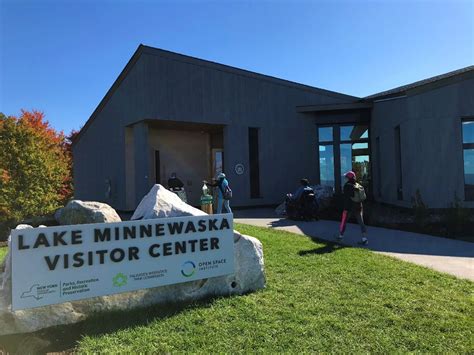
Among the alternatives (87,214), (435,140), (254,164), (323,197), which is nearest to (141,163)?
(254,164)

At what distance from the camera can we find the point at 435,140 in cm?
1281

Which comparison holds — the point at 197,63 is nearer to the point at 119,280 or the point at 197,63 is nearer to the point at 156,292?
the point at 156,292

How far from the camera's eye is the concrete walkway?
682 cm

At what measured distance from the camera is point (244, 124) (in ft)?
57.3

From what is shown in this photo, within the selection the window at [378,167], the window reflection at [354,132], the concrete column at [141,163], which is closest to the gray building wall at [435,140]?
the window at [378,167]

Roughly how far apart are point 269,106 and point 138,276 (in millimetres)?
14553

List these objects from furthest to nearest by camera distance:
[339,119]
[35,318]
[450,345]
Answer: [339,119]
[35,318]
[450,345]

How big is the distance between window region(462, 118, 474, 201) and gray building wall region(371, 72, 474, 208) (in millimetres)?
220

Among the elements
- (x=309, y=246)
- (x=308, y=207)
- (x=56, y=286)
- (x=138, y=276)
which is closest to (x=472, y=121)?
(x=308, y=207)

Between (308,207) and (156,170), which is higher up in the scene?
(156,170)

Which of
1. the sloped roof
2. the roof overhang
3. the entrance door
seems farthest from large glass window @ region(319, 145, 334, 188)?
the entrance door

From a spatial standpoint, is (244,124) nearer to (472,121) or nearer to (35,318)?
(472,121)

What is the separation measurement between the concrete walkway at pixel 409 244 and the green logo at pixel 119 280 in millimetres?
5098

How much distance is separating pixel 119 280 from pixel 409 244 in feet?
21.9
